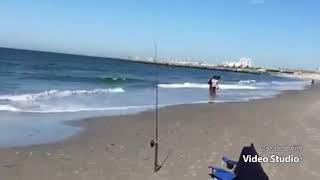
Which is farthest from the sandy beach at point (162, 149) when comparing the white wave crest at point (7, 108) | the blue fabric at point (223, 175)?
the white wave crest at point (7, 108)

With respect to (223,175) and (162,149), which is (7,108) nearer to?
(162,149)

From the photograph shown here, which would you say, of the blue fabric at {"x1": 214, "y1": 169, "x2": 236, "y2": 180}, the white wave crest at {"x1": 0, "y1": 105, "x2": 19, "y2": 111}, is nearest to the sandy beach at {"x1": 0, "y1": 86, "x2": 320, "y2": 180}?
the blue fabric at {"x1": 214, "y1": 169, "x2": 236, "y2": 180}

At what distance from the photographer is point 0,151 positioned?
9.85m

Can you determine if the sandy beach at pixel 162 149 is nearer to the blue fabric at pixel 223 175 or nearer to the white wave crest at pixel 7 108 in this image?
the blue fabric at pixel 223 175

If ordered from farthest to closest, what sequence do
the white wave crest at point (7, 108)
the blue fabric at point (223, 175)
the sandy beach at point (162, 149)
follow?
1. the white wave crest at point (7, 108)
2. the sandy beach at point (162, 149)
3. the blue fabric at point (223, 175)

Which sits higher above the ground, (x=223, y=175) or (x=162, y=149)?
(x=223, y=175)

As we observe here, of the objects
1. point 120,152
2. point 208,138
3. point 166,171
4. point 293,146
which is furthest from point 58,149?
point 293,146

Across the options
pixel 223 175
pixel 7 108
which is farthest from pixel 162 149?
pixel 7 108

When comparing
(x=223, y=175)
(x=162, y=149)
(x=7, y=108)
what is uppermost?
(x=223, y=175)

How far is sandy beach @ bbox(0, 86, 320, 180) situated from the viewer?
8.39 m

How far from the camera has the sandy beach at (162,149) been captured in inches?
330

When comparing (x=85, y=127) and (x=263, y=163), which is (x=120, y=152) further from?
(x=85, y=127)

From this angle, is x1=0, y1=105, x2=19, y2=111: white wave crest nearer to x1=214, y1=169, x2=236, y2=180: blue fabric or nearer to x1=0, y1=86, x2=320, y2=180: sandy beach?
x1=0, y1=86, x2=320, y2=180: sandy beach

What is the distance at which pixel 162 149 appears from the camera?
10328 millimetres
